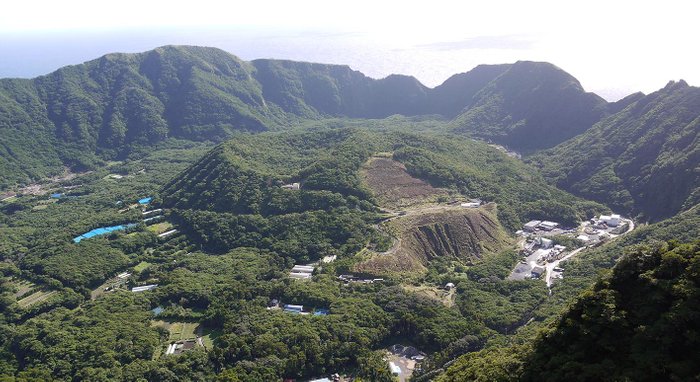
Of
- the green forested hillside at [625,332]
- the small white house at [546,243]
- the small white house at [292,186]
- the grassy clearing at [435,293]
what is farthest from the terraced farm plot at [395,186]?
the green forested hillside at [625,332]

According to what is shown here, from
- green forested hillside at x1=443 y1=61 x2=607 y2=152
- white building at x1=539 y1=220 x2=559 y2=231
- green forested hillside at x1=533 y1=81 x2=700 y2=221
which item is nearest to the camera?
white building at x1=539 y1=220 x2=559 y2=231

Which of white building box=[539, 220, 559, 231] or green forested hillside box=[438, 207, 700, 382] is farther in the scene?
white building box=[539, 220, 559, 231]

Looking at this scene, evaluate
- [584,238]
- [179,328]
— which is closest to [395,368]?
[179,328]

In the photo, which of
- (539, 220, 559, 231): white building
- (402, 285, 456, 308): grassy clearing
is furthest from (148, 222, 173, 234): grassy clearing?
(539, 220, 559, 231): white building

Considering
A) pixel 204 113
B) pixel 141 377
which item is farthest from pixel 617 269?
pixel 204 113

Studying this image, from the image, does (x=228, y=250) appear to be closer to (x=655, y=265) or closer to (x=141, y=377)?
(x=141, y=377)

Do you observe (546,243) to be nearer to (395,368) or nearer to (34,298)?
(395,368)

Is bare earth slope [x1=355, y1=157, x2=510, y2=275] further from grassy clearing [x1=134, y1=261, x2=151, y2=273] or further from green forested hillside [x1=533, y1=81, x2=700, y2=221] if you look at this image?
grassy clearing [x1=134, y1=261, x2=151, y2=273]
